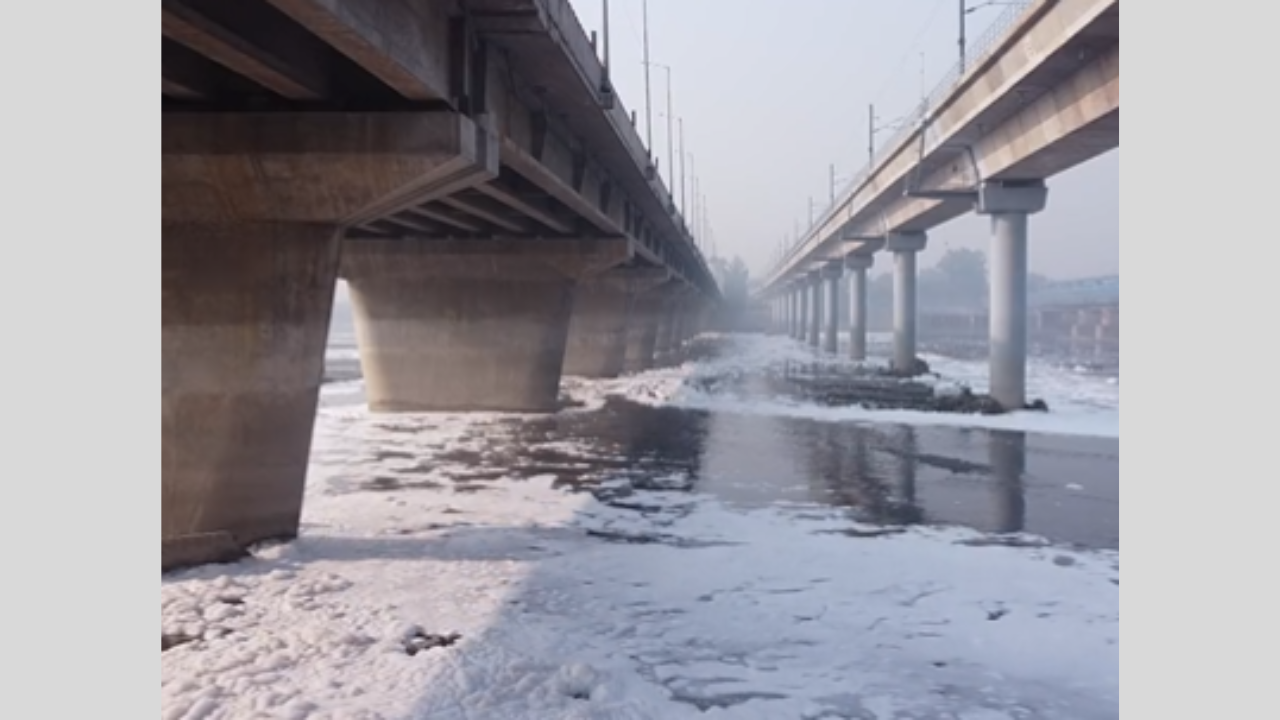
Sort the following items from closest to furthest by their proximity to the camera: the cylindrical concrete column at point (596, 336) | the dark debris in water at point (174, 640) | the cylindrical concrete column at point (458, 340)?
1. the dark debris in water at point (174, 640)
2. the cylindrical concrete column at point (458, 340)
3. the cylindrical concrete column at point (596, 336)

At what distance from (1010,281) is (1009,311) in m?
0.89

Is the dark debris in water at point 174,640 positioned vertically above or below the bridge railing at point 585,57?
below

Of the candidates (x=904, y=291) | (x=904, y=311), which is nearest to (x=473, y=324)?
(x=904, y=311)

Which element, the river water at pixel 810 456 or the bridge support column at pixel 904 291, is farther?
the bridge support column at pixel 904 291

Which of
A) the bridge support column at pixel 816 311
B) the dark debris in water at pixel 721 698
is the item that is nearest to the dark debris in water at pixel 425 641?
the dark debris in water at pixel 721 698

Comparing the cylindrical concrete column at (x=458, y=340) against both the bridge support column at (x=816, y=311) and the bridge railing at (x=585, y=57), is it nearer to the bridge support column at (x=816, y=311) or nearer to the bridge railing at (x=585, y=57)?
the bridge railing at (x=585, y=57)

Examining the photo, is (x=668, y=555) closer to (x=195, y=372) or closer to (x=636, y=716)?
(x=636, y=716)

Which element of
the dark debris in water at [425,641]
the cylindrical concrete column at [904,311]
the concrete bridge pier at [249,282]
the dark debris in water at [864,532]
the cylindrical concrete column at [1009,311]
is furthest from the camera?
the cylindrical concrete column at [904,311]

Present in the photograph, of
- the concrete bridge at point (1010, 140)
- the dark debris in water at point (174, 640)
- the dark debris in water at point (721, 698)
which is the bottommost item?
the dark debris in water at point (721, 698)

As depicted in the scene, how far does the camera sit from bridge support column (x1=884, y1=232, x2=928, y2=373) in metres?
45.1

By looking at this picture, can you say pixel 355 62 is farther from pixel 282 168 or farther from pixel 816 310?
pixel 816 310

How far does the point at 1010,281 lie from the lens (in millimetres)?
27156

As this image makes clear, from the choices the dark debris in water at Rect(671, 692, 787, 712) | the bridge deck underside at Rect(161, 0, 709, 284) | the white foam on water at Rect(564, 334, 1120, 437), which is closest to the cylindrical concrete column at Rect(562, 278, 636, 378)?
the white foam on water at Rect(564, 334, 1120, 437)

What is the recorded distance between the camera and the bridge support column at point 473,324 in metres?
24.7
